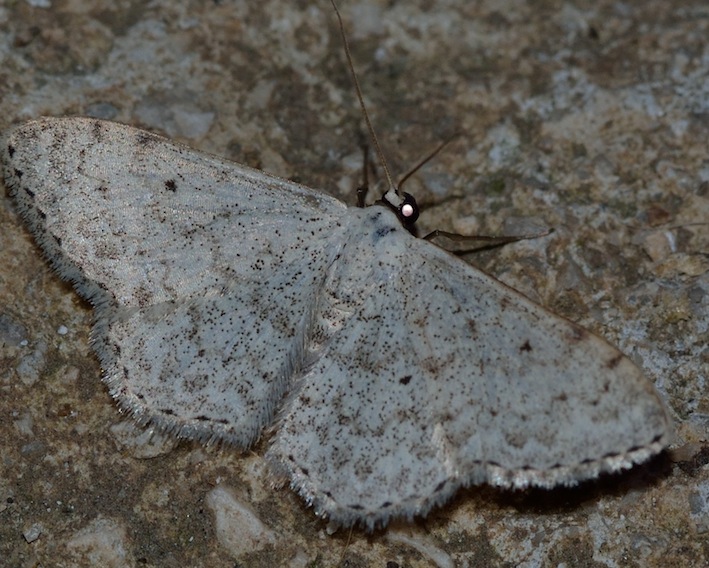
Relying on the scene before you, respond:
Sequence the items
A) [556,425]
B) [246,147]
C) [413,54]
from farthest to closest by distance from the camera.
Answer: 1. [413,54]
2. [246,147]
3. [556,425]

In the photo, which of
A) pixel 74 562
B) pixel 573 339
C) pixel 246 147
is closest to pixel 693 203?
pixel 573 339

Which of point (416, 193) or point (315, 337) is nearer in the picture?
point (315, 337)

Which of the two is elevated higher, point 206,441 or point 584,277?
point 584,277

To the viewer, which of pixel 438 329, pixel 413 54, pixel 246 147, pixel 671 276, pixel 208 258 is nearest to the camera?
pixel 438 329

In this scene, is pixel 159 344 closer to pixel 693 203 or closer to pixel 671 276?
pixel 671 276

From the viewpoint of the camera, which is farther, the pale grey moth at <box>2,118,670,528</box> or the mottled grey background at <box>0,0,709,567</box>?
the mottled grey background at <box>0,0,709,567</box>
